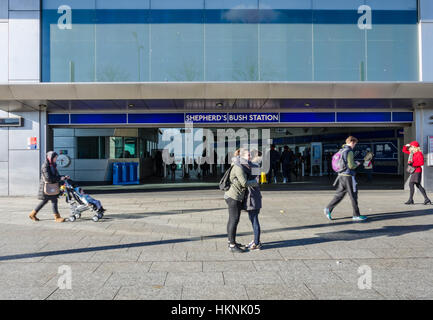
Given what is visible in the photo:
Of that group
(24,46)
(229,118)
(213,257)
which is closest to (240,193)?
(213,257)

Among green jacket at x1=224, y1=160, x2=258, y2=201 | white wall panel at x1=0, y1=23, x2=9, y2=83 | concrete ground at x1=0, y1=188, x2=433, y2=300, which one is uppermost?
white wall panel at x1=0, y1=23, x2=9, y2=83

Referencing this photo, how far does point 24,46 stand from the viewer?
519 inches

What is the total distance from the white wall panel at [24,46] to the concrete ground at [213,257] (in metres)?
5.66

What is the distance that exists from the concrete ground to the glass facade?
543cm

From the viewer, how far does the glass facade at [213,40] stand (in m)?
13.0

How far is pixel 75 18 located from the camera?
1308 centimetres

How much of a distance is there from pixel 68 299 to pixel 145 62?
1038 centimetres

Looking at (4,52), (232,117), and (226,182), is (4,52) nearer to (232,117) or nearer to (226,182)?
(232,117)

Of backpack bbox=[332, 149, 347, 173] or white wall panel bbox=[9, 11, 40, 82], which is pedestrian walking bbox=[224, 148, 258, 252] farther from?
white wall panel bbox=[9, 11, 40, 82]

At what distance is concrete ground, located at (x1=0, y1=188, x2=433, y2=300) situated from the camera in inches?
163

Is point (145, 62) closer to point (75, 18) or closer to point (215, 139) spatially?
point (75, 18)

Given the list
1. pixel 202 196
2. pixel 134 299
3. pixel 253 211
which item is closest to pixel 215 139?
pixel 202 196

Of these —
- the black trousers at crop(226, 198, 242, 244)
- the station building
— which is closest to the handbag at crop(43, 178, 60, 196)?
the black trousers at crop(226, 198, 242, 244)

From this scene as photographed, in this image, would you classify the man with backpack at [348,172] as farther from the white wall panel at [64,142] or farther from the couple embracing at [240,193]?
the white wall panel at [64,142]
